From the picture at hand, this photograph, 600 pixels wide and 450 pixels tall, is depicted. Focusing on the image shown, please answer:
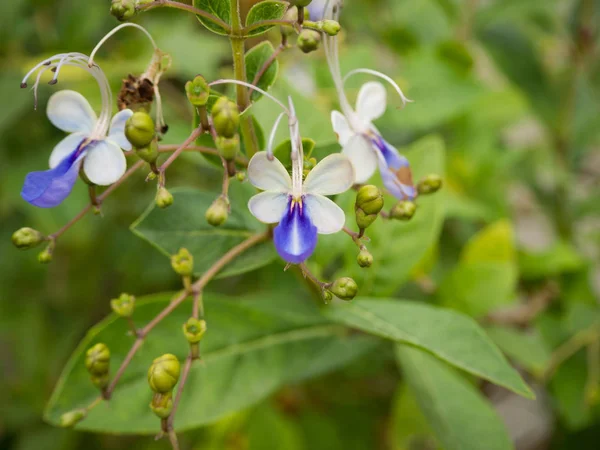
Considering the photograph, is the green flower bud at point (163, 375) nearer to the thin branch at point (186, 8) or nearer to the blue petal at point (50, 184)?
the blue petal at point (50, 184)

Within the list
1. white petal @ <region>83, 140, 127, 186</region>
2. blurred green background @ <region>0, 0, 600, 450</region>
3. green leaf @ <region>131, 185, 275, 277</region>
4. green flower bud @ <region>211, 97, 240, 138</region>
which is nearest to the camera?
green flower bud @ <region>211, 97, 240, 138</region>

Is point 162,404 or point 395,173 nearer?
point 162,404

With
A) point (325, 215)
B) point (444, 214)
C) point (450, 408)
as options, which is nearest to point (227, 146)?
point (325, 215)

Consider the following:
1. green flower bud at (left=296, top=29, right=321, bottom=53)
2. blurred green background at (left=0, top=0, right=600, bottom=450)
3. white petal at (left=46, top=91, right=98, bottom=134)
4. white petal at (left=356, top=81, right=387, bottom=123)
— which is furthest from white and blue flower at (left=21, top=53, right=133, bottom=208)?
blurred green background at (left=0, top=0, right=600, bottom=450)

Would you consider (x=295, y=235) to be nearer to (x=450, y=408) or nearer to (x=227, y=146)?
(x=227, y=146)

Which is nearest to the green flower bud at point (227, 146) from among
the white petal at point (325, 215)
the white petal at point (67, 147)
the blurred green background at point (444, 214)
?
the white petal at point (325, 215)

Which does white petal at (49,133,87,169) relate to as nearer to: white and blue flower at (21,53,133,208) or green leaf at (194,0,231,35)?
white and blue flower at (21,53,133,208)
